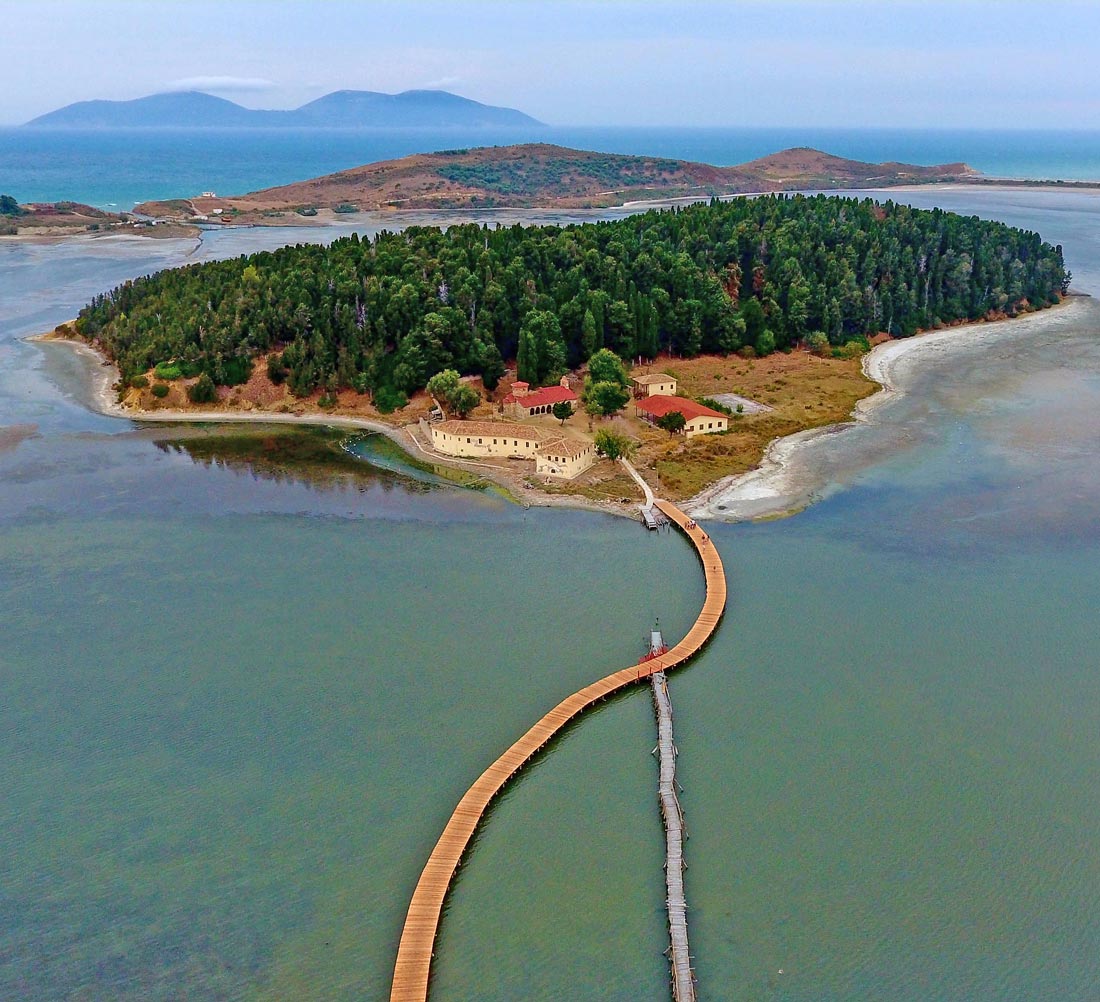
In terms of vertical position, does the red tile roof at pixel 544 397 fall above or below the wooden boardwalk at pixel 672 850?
above

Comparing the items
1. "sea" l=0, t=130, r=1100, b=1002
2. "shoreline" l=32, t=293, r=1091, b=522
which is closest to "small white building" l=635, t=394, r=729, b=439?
"shoreline" l=32, t=293, r=1091, b=522

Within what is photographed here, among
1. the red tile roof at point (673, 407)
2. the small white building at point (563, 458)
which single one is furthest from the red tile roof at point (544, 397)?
the small white building at point (563, 458)

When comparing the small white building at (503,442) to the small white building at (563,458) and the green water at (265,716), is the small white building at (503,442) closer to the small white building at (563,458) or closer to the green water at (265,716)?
the small white building at (563,458)

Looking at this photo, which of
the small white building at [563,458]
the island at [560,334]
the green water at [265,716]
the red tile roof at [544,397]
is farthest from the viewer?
the red tile roof at [544,397]

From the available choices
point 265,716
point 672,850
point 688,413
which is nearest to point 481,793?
point 672,850

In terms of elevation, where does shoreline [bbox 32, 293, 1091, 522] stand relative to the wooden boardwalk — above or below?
above

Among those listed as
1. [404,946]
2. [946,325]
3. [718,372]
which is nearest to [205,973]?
[404,946]

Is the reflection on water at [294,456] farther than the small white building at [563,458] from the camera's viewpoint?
Yes

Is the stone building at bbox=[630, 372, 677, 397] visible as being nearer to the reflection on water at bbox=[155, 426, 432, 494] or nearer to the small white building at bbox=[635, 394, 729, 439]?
the small white building at bbox=[635, 394, 729, 439]
